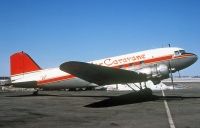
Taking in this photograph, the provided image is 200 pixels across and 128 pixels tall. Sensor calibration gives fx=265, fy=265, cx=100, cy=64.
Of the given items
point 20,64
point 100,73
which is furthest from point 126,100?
point 20,64

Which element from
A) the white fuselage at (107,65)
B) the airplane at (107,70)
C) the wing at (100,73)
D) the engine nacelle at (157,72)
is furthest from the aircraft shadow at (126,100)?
the white fuselage at (107,65)

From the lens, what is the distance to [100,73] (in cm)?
2127

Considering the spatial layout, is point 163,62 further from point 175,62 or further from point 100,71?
point 100,71

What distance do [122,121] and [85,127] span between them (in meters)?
2.05

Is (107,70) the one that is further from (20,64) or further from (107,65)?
(20,64)

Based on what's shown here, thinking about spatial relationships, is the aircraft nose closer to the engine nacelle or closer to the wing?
the engine nacelle

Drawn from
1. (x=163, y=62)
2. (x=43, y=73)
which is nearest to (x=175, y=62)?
(x=163, y=62)

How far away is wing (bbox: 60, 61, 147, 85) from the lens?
63.2 feet

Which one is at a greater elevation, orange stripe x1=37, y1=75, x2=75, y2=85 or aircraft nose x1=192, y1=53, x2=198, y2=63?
aircraft nose x1=192, y1=53, x2=198, y2=63

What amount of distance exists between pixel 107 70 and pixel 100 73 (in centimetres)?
98

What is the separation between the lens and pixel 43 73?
2748 cm

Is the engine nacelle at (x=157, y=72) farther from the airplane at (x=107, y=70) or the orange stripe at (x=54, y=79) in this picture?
the orange stripe at (x=54, y=79)

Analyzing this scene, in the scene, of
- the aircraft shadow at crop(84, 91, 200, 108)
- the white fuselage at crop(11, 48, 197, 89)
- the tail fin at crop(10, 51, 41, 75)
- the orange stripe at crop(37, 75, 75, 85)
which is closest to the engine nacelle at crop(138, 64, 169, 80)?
the white fuselage at crop(11, 48, 197, 89)

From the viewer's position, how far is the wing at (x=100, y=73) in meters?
19.2
